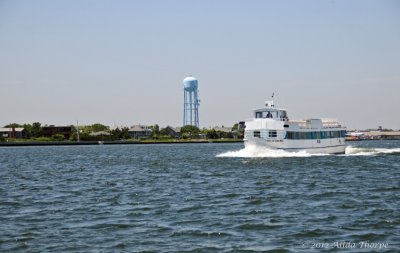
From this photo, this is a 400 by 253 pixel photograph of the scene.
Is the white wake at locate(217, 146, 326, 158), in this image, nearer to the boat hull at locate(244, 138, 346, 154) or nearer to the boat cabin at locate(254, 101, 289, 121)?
the boat hull at locate(244, 138, 346, 154)

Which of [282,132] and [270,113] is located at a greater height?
[270,113]

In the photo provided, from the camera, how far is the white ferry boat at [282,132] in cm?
6184

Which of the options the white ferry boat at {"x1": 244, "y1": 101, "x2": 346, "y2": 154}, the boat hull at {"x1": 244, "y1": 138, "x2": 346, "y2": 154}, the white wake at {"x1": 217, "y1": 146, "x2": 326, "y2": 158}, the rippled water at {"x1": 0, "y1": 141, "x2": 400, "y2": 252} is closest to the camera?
the rippled water at {"x1": 0, "y1": 141, "x2": 400, "y2": 252}

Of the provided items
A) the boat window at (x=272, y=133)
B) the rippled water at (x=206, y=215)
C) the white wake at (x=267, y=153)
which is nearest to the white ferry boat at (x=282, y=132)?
the boat window at (x=272, y=133)

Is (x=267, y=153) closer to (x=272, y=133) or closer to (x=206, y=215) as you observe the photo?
(x=272, y=133)

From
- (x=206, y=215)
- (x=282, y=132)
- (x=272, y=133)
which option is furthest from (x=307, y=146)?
(x=206, y=215)

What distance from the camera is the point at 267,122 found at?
62000 millimetres

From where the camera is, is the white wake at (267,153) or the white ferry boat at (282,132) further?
the white wake at (267,153)

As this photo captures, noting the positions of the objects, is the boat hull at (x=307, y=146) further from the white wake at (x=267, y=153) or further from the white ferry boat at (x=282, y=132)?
the white wake at (x=267, y=153)

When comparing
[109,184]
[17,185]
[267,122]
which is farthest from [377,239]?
[267,122]

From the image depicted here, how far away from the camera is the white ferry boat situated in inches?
2435

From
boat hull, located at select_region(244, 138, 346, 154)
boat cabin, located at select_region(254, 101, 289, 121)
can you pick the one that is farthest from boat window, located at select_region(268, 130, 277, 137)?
boat cabin, located at select_region(254, 101, 289, 121)

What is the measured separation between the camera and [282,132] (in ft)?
203

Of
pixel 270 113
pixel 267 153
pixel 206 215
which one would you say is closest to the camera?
pixel 206 215
